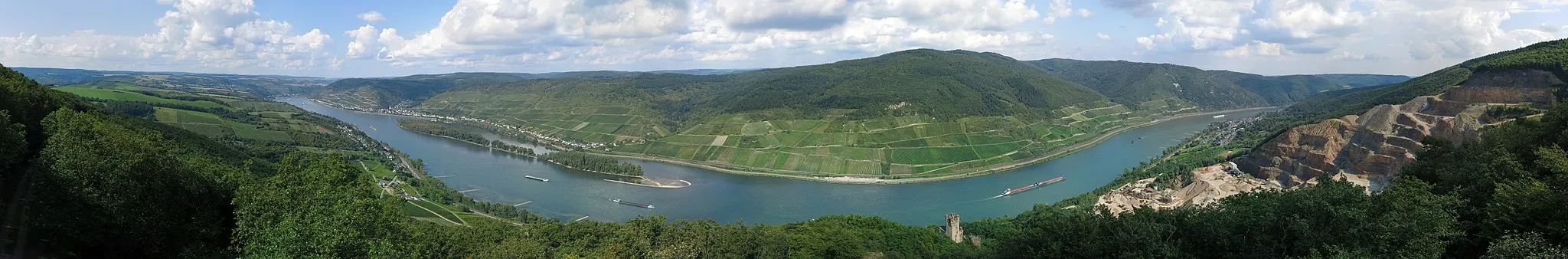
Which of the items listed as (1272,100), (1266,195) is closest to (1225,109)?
(1272,100)

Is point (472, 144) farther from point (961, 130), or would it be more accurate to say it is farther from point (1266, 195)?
point (1266, 195)

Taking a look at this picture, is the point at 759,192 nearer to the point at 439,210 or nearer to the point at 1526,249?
the point at 439,210

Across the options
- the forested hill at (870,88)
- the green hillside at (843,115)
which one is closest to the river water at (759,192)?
the green hillside at (843,115)

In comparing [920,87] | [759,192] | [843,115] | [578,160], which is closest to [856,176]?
[759,192]

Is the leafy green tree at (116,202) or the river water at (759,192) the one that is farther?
the river water at (759,192)

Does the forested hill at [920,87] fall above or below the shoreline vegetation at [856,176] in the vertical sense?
above

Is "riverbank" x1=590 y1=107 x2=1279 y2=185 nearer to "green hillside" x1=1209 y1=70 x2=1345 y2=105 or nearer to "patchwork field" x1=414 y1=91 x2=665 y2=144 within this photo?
"patchwork field" x1=414 y1=91 x2=665 y2=144

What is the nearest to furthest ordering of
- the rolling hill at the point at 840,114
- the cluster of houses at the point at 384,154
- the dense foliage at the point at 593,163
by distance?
the cluster of houses at the point at 384,154 → the dense foliage at the point at 593,163 → the rolling hill at the point at 840,114

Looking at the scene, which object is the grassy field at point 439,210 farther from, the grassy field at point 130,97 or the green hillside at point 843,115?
the grassy field at point 130,97
